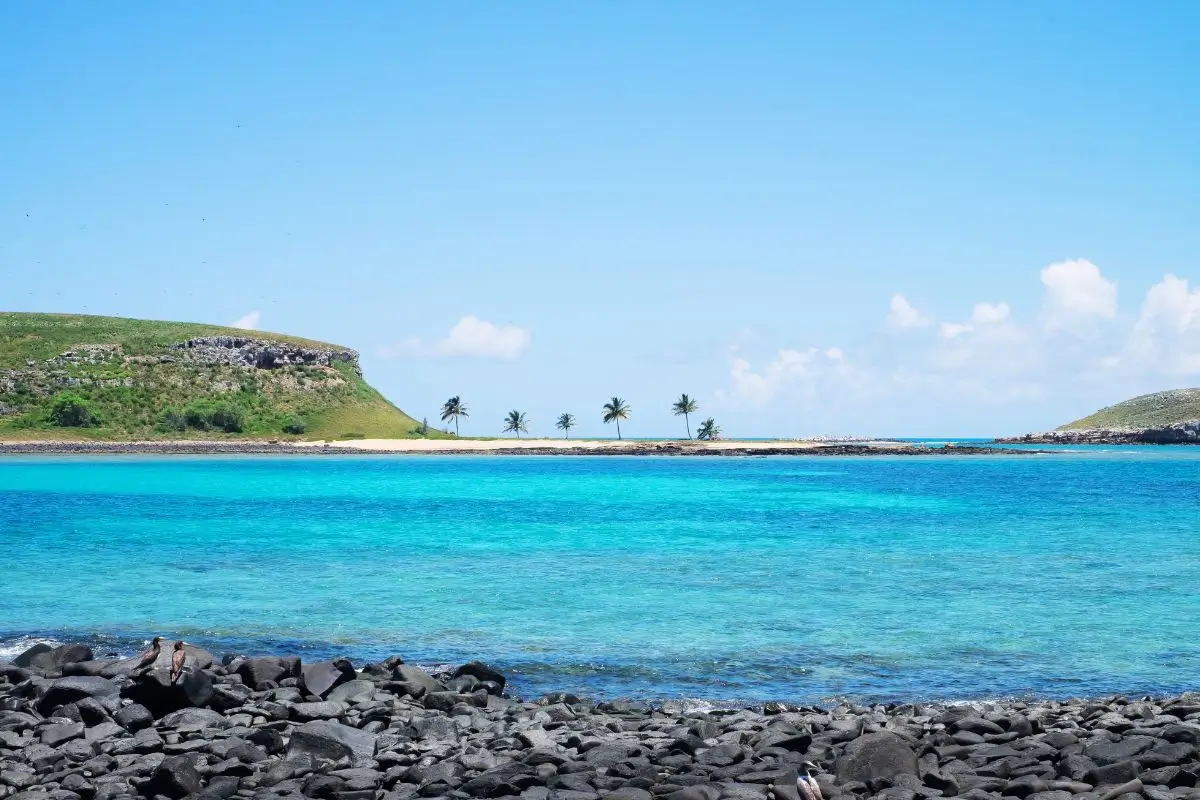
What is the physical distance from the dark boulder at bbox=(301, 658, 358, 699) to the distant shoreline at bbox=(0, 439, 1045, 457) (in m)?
102

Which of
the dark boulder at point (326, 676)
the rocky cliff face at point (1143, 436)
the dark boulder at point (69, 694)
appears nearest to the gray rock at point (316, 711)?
the dark boulder at point (326, 676)

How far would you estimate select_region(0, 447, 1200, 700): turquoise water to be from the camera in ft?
55.2

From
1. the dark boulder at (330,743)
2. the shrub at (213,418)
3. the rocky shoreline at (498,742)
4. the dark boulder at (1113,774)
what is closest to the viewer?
the dark boulder at (1113,774)

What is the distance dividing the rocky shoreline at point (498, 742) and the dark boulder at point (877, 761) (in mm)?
17

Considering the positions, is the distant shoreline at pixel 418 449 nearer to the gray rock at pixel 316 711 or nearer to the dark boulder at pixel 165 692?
the dark boulder at pixel 165 692

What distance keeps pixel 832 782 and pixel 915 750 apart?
1.40 m

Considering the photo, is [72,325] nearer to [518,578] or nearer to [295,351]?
[295,351]

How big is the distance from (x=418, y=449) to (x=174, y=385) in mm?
34584

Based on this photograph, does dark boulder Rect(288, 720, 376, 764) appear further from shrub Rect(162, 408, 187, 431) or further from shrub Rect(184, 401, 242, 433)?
shrub Rect(184, 401, 242, 433)

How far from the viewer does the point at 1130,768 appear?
32.3 feet

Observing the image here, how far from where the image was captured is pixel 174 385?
13488cm

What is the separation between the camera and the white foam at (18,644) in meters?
17.3

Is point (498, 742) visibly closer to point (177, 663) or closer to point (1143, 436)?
point (177, 663)

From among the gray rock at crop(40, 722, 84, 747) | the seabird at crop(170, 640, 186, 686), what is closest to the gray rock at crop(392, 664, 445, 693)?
the seabird at crop(170, 640, 186, 686)
